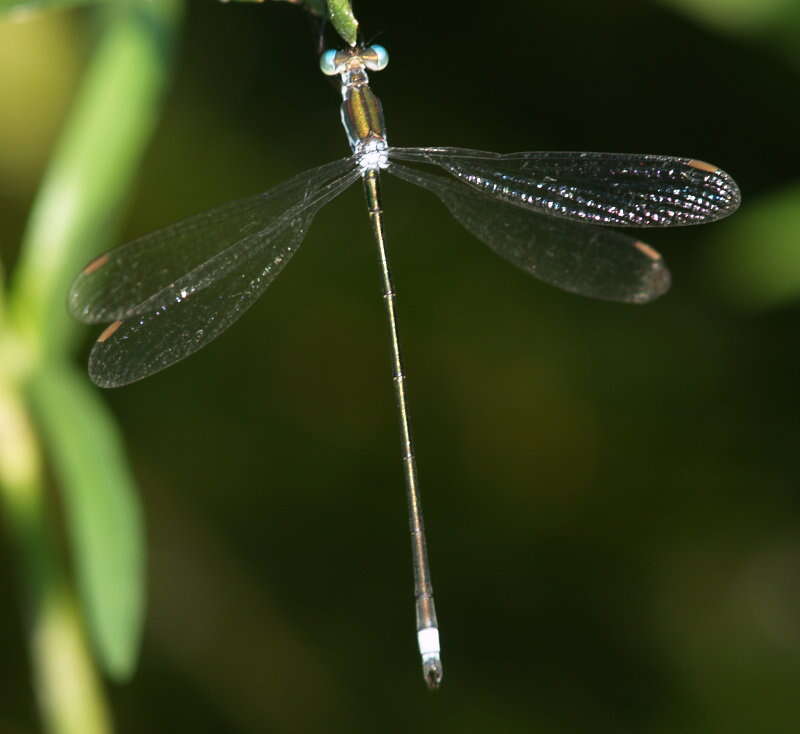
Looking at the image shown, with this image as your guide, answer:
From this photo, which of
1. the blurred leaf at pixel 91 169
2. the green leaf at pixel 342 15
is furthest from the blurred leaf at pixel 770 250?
the blurred leaf at pixel 91 169

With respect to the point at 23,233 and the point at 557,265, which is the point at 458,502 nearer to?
the point at 557,265

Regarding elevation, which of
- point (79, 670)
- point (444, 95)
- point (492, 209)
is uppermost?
point (444, 95)

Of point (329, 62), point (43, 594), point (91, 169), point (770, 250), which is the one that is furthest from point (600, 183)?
→ point (43, 594)

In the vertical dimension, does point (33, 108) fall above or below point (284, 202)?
above

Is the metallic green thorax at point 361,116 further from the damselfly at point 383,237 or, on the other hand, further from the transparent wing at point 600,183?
the transparent wing at point 600,183

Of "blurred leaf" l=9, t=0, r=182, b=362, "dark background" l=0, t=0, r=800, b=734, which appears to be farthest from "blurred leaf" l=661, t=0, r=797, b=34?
"blurred leaf" l=9, t=0, r=182, b=362

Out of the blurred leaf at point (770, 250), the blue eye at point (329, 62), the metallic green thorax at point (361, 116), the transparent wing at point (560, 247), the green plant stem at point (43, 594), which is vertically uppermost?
the blue eye at point (329, 62)

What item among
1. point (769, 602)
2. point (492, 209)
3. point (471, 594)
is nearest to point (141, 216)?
point (492, 209)
